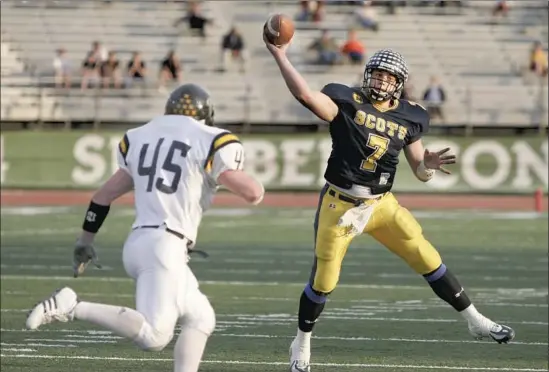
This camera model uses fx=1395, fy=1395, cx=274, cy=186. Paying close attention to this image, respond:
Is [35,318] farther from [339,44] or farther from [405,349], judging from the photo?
[339,44]

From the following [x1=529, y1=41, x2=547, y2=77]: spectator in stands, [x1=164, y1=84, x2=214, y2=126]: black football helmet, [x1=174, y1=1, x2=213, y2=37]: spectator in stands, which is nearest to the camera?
[x1=164, y1=84, x2=214, y2=126]: black football helmet

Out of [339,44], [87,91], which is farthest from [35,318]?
[339,44]

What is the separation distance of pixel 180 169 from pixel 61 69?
18329 mm

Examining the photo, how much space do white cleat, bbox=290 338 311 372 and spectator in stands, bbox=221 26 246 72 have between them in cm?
1703

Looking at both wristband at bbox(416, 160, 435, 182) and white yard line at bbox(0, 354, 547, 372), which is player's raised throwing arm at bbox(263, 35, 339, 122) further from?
white yard line at bbox(0, 354, 547, 372)

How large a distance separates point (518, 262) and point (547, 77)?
35.4ft

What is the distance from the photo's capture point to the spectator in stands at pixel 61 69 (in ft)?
76.7

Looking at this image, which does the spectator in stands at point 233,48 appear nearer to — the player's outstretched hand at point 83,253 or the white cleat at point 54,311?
the player's outstretched hand at point 83,253

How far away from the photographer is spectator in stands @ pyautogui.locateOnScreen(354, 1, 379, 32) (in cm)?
2520

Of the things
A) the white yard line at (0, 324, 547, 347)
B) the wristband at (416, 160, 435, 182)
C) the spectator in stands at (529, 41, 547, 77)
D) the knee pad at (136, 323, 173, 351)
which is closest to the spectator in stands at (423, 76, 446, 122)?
the spectator in stands at (529, 41, 547, 77)

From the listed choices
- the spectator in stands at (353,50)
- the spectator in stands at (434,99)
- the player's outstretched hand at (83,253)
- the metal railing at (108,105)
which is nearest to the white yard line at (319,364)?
the player's outstretched hand at (83,253)

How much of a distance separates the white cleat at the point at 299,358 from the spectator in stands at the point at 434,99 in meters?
15.6

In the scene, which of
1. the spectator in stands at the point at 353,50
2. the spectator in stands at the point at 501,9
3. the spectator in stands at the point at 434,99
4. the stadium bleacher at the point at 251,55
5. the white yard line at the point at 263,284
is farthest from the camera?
the spectator in stands at the point at 501,9

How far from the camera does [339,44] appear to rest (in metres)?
24.9
